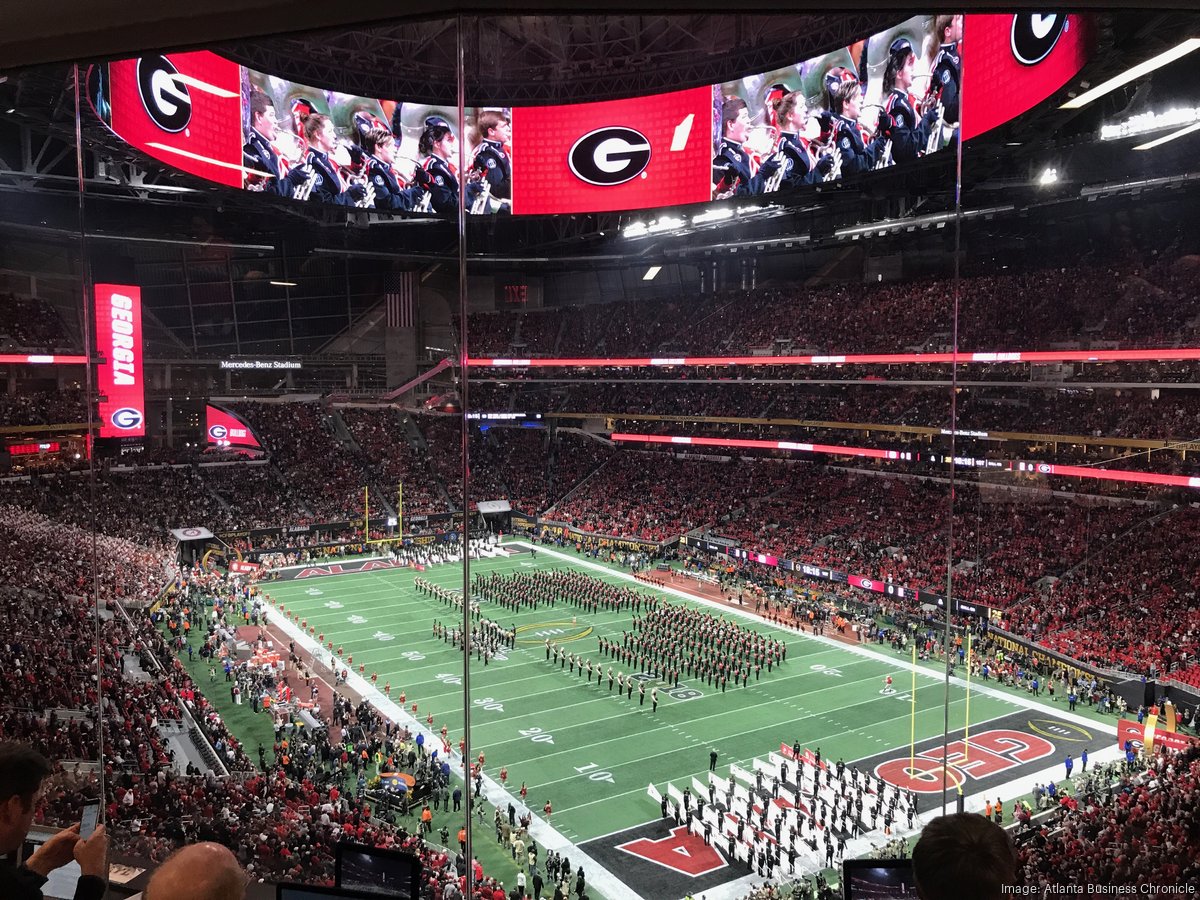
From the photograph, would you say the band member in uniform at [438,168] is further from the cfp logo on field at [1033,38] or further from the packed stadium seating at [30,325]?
the packed stadium seating at [30,325]

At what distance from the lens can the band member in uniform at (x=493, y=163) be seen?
19875 millimetres

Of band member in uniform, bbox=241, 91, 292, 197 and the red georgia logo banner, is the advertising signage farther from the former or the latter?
the red georgia logo banner

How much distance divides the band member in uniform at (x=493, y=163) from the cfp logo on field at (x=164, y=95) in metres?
6.36

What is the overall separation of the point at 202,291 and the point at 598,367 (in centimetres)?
1140

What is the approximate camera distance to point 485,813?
8.86m

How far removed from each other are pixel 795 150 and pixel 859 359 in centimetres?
517

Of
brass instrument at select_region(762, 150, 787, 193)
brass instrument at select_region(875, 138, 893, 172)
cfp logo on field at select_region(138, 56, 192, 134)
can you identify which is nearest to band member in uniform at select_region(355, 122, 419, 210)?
cfp logo on field at select_region(138, 56, 192, 134)

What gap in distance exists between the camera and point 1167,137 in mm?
9820

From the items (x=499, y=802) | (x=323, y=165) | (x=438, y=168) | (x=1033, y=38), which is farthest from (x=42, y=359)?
(x=438, y=168)

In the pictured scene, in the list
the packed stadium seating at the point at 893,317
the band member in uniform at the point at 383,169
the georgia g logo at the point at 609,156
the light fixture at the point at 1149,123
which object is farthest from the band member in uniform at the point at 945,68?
the band member in uniform at the point at 383,169

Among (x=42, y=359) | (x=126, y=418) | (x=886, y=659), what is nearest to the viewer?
(x=42, y=359)

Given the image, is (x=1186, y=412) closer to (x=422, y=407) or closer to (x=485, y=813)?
(x=485, y=813)

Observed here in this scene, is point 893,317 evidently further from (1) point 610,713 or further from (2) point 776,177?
(1) point 610,713

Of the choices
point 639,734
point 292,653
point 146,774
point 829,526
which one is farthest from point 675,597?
point 146,774
